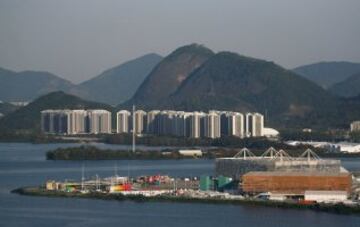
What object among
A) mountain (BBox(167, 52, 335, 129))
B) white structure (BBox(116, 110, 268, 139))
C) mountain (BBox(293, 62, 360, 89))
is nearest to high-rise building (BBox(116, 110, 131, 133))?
white structure (BBox(116, 110, 268, 139))

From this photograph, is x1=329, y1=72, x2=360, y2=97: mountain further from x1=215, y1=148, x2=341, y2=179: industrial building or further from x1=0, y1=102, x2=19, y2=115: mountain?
x1=215, y1=148, x2=341, y2=179: industrial building

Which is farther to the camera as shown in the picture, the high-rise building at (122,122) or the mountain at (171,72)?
the mountain at (171,72)

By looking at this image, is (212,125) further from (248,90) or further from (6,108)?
(6,108)

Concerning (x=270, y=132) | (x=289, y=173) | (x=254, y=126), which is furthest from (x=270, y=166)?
(x=270, y=132)

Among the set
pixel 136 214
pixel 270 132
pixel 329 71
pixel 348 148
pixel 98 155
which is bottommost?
pixel 136 214

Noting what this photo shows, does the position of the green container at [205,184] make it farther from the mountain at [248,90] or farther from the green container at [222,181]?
the mountain at [248,90]

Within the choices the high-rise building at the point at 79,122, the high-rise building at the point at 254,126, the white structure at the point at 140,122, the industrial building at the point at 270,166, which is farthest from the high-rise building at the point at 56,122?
the industrial building at the point at 270,166
